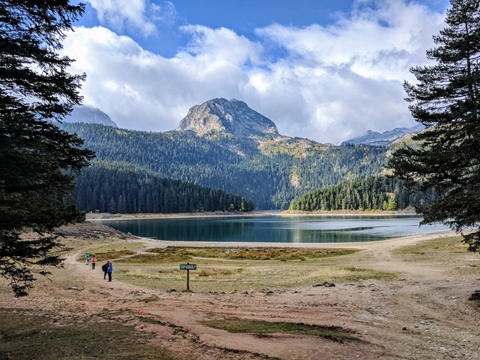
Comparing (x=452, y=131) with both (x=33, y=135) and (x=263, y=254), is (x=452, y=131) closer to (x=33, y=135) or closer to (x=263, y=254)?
(x=33, y=135)

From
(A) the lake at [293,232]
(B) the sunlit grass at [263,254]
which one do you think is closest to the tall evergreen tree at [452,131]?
(B) the sunlit grass at [263,254]

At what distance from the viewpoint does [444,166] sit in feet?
52.1

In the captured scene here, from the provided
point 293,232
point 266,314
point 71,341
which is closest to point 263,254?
point 266,314

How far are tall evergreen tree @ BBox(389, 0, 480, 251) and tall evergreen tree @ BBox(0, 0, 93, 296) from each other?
14.7 meters

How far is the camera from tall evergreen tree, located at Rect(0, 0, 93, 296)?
947 centimetres

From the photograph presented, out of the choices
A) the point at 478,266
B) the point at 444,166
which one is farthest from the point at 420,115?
the point at 478,266

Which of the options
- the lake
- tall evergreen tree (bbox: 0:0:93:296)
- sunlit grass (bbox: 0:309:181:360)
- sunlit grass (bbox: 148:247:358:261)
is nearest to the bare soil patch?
sunlit grass (bbox: 0:309:181:360)

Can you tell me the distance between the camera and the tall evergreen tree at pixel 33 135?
9469mm

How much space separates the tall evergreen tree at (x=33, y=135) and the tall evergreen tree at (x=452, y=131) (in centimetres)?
1465

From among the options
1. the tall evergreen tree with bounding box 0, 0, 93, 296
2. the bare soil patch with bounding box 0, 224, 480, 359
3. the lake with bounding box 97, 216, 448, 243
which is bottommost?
the lake with bounding box 97, 216, 448, 243

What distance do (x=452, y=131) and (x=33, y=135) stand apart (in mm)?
16847

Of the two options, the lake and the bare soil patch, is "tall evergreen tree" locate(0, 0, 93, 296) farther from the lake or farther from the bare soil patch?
the lake

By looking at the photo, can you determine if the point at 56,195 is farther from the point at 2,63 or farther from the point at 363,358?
the point at 363,358

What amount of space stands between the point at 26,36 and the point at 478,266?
117 feet
